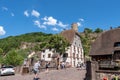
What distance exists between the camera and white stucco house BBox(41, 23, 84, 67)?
65.8 meters

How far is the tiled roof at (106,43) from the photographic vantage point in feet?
136

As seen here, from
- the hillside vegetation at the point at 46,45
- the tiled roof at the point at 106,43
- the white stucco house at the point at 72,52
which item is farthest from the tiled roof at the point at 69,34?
the tiled roof at the point at 106,43

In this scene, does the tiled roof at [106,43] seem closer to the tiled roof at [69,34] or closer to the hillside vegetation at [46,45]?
the hillside vegetation at [46,45]

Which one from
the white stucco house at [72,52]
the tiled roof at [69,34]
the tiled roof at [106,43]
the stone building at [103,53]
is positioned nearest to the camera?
the stone building at [103,53]

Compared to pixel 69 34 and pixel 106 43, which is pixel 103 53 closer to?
pixel 106 43

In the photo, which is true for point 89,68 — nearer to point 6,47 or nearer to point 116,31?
point 116,31

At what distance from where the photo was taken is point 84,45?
80.0 meters

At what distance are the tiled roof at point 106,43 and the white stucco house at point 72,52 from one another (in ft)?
65.4

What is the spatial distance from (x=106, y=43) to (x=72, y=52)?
24.8m

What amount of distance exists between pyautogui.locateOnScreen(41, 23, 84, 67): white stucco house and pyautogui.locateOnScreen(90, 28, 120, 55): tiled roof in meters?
19.9

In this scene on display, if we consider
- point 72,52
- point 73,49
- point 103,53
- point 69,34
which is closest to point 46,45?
point 72,52

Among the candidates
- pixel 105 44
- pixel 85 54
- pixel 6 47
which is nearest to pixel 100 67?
pixel 105 44

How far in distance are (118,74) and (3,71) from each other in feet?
59.8

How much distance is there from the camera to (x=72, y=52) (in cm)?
6781
